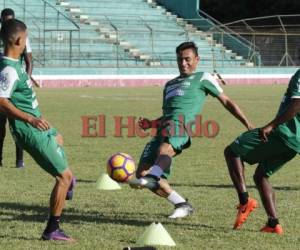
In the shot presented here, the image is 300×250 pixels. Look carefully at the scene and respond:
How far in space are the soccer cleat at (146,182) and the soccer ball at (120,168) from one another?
0.34 m

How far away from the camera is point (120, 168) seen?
7801mm

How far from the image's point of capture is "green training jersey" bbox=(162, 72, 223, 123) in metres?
7.75

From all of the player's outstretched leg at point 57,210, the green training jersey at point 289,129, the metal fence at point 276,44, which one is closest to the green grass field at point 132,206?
the player's outstretched leg at point 57,210

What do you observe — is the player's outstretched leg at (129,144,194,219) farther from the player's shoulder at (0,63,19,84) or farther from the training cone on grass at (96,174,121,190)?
the training cone on grass at (96,174,121,190)

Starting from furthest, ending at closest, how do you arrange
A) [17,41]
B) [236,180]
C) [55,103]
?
1. [55,103]
2. [236,180]
3. [17,41]

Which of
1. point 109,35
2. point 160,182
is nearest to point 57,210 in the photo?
point 160,182

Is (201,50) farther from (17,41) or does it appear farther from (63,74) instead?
(17,41)

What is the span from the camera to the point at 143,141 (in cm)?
1584

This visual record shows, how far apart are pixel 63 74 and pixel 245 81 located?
10.4m

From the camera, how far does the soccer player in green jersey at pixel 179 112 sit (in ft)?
25.2

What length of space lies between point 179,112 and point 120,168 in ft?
2.45

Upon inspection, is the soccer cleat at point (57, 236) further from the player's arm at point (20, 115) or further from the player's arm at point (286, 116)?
the player's arm at point (286, 116)

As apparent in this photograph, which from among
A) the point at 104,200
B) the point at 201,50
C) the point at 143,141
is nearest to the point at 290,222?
the point at 104,200

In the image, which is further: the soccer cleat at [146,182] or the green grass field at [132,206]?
the soccer cleat at [146,182]
